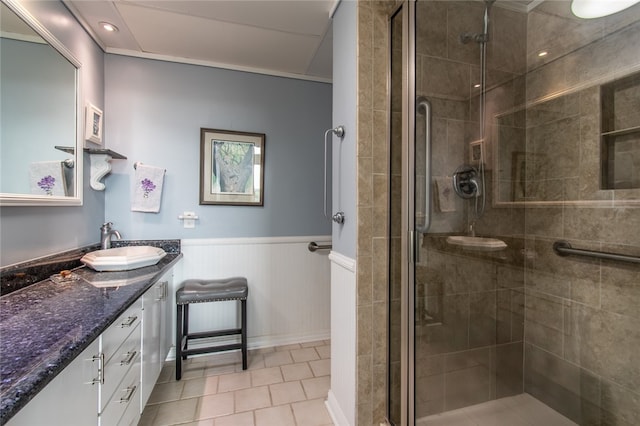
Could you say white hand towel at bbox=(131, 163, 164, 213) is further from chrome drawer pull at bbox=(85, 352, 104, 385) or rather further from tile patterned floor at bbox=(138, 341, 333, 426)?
chrome drawer pull at bbox=(85, 352, 104, 385)

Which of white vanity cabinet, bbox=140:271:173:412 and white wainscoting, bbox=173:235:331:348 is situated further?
white wainscoting, bbox=173:235:331:348

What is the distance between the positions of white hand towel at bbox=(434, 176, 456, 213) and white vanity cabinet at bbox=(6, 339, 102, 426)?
154 cm

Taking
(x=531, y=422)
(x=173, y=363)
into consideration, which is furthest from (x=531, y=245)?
(x=173, y=363)

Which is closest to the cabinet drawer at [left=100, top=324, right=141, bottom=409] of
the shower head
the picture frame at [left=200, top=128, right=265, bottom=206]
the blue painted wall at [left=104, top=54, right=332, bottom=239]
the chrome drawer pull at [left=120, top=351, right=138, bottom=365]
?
the chrome drawer pull at [left=120, top=351, right=138, bottom=365]

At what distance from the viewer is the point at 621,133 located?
53.0 inches

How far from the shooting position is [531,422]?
1.49m

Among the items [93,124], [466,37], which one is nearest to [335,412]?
[466,37]

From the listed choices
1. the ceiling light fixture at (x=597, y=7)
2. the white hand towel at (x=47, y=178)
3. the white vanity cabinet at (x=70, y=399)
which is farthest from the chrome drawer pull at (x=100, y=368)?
the ceiling light fixture at (x=597, y=7)

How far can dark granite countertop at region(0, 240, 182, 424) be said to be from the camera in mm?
597

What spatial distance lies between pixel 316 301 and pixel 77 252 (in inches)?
73.7

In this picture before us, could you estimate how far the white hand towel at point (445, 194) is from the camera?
1384mm

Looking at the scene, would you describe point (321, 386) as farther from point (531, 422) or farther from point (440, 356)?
point (531, 422)

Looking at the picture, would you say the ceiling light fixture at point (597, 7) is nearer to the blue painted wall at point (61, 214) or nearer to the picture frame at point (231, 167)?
the picture frame at point (231, 167)

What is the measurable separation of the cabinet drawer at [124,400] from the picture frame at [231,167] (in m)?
1.38
